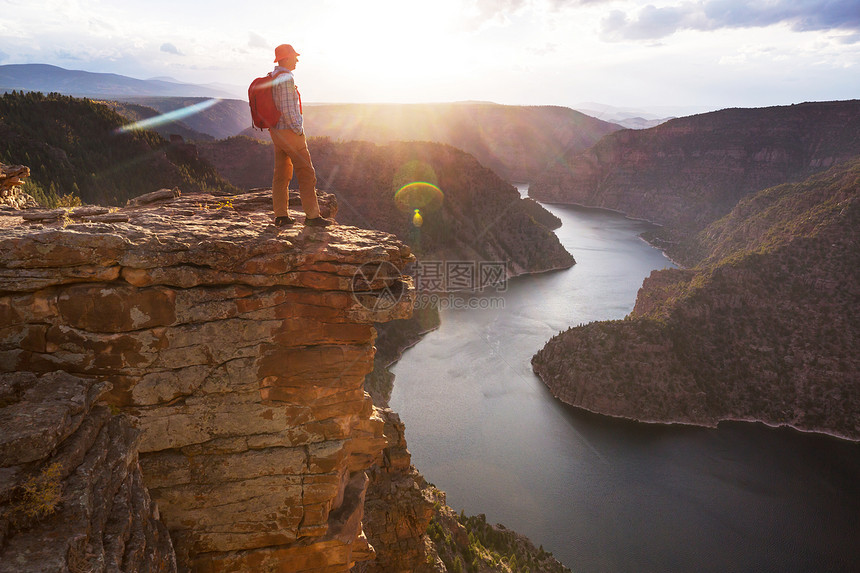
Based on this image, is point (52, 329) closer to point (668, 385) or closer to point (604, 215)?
point (668, 385)

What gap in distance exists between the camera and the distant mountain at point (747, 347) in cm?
4762

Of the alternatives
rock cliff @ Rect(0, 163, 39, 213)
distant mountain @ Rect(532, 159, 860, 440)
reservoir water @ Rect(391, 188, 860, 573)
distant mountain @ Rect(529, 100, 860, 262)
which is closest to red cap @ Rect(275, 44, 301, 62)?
rock cliff @ Rect(0, 163, 39, 213)

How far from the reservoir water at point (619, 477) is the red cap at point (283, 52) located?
110 feet

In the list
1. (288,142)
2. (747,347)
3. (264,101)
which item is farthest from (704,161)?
(264,101)

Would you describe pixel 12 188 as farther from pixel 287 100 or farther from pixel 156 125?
pixel 156 125

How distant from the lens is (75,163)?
4650 centimetres

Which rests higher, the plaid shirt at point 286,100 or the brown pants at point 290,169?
the plaid shirt at point 286,100

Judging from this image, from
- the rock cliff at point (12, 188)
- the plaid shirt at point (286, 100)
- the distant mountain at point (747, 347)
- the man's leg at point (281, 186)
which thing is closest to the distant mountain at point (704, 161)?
the distant mountain at point (747, 347)

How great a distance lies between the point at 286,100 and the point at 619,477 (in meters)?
41.0

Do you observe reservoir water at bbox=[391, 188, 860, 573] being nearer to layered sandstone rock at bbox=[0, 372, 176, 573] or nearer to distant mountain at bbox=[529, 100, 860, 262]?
layered sandstone rock at bbox=[0, 372, 176, 573]

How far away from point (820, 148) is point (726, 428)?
137 meters

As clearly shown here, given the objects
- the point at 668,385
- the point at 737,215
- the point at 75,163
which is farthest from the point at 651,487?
the point at 737,215

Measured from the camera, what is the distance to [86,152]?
164 ft

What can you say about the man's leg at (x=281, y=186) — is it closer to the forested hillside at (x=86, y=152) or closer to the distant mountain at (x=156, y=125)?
the forested hillside at (x=86, y=152)
